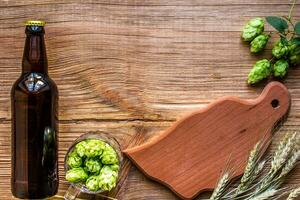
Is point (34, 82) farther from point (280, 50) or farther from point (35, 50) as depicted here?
point (280, 50)

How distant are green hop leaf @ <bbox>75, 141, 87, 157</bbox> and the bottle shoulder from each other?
0.47 feet

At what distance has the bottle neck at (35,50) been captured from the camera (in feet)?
4.15

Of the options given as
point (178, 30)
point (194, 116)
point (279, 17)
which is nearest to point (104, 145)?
point (194, 116)

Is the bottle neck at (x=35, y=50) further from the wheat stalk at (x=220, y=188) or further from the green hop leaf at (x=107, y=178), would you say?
the wheat stalk at (x=220, y=188)

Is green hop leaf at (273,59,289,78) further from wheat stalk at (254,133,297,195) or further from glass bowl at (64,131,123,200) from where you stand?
glass bowl at (64,131,123,200)

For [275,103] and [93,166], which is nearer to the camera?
[93,166]

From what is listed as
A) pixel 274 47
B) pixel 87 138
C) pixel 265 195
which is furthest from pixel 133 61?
pixel 265 195

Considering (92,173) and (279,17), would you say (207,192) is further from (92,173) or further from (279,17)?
(279,17)

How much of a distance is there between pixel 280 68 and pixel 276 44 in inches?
2.3

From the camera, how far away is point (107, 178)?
4.22 ft

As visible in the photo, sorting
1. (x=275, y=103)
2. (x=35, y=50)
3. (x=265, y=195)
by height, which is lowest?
(x=265, y=195)

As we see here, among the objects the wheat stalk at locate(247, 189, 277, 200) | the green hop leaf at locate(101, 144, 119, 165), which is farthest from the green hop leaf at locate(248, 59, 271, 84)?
the green hop leaf at locate(101, 144, 119, 165)

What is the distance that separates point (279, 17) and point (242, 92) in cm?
20

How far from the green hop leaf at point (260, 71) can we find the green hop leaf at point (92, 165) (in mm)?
419
